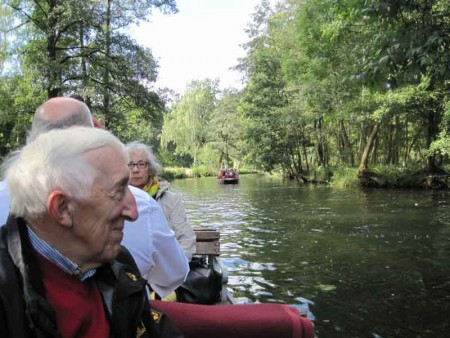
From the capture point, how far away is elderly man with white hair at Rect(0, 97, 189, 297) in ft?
6.41

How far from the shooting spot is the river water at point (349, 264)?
18.7 feet

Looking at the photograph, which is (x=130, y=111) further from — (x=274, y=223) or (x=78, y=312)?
(x=78, y=312)

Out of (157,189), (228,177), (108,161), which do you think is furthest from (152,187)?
(228,177)

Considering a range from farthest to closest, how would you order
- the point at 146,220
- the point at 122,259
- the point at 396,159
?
the point at 396,159 → the point at 146,220 → the point at 122,259

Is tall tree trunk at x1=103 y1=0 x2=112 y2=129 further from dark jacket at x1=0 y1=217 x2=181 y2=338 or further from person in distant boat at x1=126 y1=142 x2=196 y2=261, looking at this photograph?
dark jacket at x1=0 y1=217 x2=181 y2=338

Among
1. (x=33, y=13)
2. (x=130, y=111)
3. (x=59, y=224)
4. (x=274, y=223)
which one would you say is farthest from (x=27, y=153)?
(x=130, y=111)

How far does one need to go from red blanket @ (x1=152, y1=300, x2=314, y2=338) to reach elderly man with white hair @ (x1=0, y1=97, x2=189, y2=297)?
27 centimetres

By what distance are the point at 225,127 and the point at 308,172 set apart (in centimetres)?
1910

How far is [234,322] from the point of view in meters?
1.82

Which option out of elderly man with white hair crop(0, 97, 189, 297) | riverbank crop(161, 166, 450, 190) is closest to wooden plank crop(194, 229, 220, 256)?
elderly man with white hair crop(0, 97, 189, 297)

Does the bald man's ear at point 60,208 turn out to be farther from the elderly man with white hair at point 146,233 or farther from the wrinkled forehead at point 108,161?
the elderly man with white hair at point 146,233

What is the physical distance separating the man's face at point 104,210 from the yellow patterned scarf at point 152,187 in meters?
2.72

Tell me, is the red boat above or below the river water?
above

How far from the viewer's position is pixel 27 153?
1.35 m
